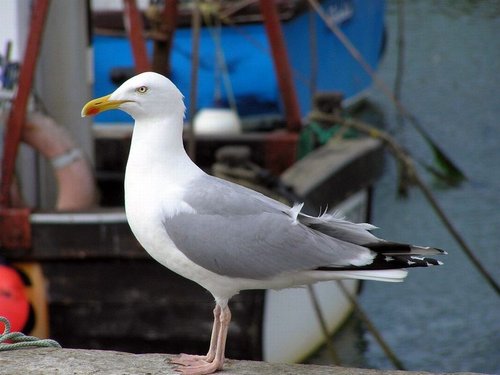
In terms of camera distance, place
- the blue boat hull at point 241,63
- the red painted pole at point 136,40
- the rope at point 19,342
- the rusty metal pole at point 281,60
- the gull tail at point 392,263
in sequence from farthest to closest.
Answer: the blue boat hull at point 241,63 → the rusty metal pole at point 281,60 → the red painted pole at point 136,40 → the rope at point 19,342 → the gull tail at point 392,263

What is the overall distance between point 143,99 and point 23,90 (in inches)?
75.0

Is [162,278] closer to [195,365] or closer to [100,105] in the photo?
[195,365]

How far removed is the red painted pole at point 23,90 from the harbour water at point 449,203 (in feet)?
7.79

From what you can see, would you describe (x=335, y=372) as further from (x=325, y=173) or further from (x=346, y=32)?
(x=346, y=32)

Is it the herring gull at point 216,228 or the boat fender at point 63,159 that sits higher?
the herring gull at point 216,228

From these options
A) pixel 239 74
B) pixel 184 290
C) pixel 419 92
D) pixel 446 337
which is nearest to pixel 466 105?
pixel 419 92

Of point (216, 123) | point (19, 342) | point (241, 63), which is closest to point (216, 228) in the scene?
point (19, 342)

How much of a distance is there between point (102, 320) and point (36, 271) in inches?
12.6

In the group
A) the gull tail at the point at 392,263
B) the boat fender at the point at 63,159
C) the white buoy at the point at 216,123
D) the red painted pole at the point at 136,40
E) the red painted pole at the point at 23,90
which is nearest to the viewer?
the gull tail at the point at 392,263

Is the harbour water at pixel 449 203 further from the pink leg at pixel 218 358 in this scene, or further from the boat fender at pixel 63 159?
the pink leg at pixel 218 358

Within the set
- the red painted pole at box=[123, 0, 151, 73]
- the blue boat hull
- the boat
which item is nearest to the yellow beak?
the boat

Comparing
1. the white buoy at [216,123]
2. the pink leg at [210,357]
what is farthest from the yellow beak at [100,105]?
the white buoy at [216,123]

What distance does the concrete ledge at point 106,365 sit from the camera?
2.35 metres

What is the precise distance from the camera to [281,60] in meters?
5.41
